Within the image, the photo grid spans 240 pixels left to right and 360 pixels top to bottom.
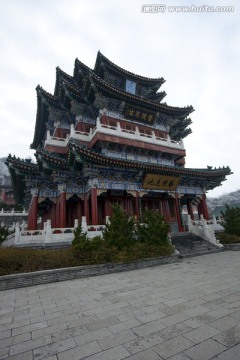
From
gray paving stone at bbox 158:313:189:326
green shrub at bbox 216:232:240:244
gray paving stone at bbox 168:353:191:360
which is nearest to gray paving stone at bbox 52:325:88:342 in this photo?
gray paving stone at bbox 158:313:189:326

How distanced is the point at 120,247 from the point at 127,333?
6.36 metres

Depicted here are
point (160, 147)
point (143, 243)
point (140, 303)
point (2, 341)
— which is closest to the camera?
point (2, 341)

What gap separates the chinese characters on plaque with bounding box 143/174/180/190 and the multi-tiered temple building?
0.08 meters

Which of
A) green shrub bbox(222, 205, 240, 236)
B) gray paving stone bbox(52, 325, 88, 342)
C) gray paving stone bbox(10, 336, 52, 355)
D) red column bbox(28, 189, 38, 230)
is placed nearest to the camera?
gray paving stone bbox(10, 336, 52, 355)

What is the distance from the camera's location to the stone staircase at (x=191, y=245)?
12109 mm

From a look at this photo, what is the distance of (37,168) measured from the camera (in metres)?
13.9

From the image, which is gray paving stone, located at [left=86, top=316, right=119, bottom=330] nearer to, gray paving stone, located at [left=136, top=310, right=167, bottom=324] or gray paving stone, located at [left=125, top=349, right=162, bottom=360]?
gray paving stone, located at [left=136, top=310, right=167, bottom=324]

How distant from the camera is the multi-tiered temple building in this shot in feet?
45.5

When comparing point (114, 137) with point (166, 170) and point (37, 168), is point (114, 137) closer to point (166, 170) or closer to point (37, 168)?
point (166, 170)

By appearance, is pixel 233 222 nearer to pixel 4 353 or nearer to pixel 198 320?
pixel 198 320

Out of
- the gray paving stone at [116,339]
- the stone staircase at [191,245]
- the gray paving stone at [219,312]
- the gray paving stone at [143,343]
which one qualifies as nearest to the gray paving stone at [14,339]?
the gray paving stone at [116,339]

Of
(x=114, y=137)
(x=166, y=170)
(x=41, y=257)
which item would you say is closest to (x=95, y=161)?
(x=114, y=137)

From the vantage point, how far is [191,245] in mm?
13219

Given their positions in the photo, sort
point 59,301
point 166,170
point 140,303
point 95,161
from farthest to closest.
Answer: point 166,170, point 95,161, point 59,301, point 140,303
